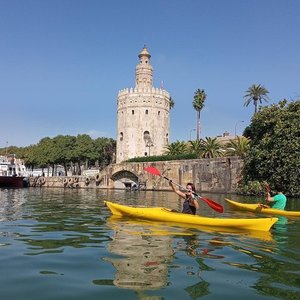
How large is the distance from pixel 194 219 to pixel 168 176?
36.6m

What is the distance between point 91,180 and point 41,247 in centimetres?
4965

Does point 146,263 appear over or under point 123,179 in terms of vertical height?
under

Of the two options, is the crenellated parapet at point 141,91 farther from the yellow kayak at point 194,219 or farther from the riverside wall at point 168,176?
the yellow kayak at point 194,219

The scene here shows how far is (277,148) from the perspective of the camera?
31.9 meters

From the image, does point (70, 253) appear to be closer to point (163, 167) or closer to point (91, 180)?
point (163, 167)

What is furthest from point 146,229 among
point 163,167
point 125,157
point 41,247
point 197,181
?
point 125,157

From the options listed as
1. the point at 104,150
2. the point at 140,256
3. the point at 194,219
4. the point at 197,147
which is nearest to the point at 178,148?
the point at 197,147

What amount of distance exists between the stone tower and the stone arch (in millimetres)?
7631

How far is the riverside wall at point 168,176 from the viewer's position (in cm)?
4172

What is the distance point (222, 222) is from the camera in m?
11.4

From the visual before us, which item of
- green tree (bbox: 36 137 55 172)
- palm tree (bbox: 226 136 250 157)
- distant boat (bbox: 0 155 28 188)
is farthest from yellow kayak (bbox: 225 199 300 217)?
A: green tree (bbox: 36 137 55 172)

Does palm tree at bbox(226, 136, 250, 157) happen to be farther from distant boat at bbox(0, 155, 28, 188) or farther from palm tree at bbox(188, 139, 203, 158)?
distant boat at bbox(0, 155, 28, 188)

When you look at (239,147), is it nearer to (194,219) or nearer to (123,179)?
(123,179)

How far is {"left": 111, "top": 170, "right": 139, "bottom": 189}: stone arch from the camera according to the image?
55.8 meters
